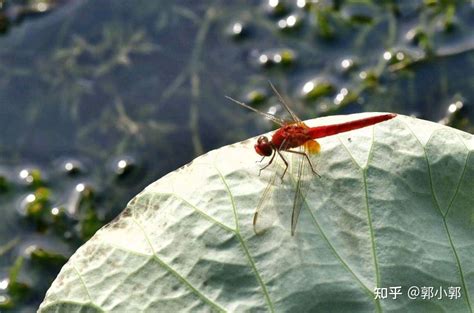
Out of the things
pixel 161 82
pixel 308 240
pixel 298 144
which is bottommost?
pixel 308 240

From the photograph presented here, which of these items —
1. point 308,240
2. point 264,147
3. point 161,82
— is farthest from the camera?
point 161,82

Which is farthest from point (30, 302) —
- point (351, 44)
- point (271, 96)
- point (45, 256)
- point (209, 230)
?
point (351, 44)

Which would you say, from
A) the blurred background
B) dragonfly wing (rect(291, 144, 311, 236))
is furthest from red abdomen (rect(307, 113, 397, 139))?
the blurred background

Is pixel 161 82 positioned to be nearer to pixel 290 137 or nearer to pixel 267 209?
pixel 290 137

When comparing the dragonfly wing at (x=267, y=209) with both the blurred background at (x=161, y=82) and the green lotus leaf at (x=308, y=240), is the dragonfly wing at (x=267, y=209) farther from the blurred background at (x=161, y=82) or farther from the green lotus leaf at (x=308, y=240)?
the blurred background at (x=161, y=82)

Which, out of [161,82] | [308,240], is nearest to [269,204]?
[308,240]

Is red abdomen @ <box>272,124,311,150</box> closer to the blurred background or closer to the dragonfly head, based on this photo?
the dragonfly head

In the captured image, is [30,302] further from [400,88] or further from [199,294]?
[400,88]
